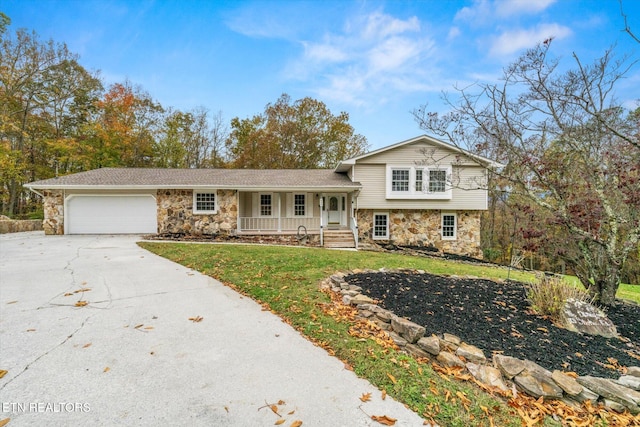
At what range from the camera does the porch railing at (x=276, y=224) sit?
14727mm

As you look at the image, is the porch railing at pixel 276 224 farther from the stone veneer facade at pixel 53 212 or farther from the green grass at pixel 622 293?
the green grass at pixel 622 293

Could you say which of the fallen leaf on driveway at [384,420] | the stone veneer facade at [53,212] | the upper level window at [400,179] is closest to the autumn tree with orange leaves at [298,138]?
the upper level window at [400,179]

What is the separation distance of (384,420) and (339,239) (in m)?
11.7

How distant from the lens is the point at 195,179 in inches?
582

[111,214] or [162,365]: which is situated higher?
[111,214]

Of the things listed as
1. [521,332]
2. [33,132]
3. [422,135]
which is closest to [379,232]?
[422,135]

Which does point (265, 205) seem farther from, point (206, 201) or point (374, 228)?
point (374, 228)

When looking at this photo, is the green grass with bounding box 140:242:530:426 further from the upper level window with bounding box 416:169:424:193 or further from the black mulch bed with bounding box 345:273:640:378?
the upper level window with bounding box 416:169:424:193

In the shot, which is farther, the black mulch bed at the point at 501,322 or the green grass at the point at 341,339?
the black mulch bed at the point at 501,322

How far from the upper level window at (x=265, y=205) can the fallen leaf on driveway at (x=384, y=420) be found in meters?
14.3

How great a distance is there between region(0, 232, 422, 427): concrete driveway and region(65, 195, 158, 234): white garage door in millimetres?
9332

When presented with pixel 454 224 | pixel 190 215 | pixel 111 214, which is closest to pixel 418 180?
pixel 454 224

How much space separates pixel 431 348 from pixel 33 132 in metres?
31.3

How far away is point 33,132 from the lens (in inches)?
873
